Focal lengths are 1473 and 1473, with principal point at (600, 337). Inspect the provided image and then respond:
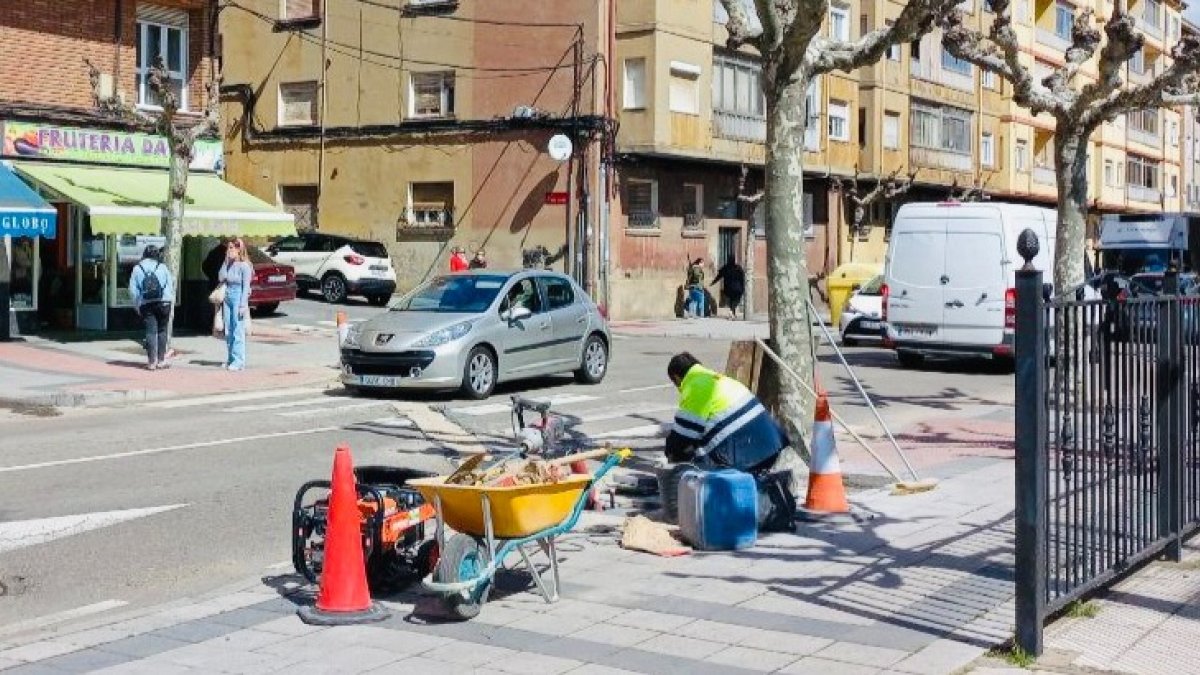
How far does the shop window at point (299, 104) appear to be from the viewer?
129 ft

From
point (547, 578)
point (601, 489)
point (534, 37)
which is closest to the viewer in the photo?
point (547, 578)

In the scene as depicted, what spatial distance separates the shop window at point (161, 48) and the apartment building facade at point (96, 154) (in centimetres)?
2

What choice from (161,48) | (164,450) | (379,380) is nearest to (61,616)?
(164,450)

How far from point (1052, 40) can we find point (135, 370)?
47.0 meters

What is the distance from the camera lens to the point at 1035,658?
6332 millimetres

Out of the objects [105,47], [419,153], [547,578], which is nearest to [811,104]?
[419,153]

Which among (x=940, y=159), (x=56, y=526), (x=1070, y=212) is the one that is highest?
(x=940, y=159)

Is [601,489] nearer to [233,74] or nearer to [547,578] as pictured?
[547,578]

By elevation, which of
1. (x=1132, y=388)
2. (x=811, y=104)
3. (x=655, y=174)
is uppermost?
(x=811, y=104)

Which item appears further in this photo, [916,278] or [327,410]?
[916,278]

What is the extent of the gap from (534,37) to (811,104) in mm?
10527

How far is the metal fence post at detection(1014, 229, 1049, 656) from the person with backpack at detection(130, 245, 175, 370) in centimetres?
1636

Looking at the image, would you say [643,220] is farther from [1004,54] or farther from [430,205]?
[1004,54]

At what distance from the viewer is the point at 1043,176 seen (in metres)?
59.7
